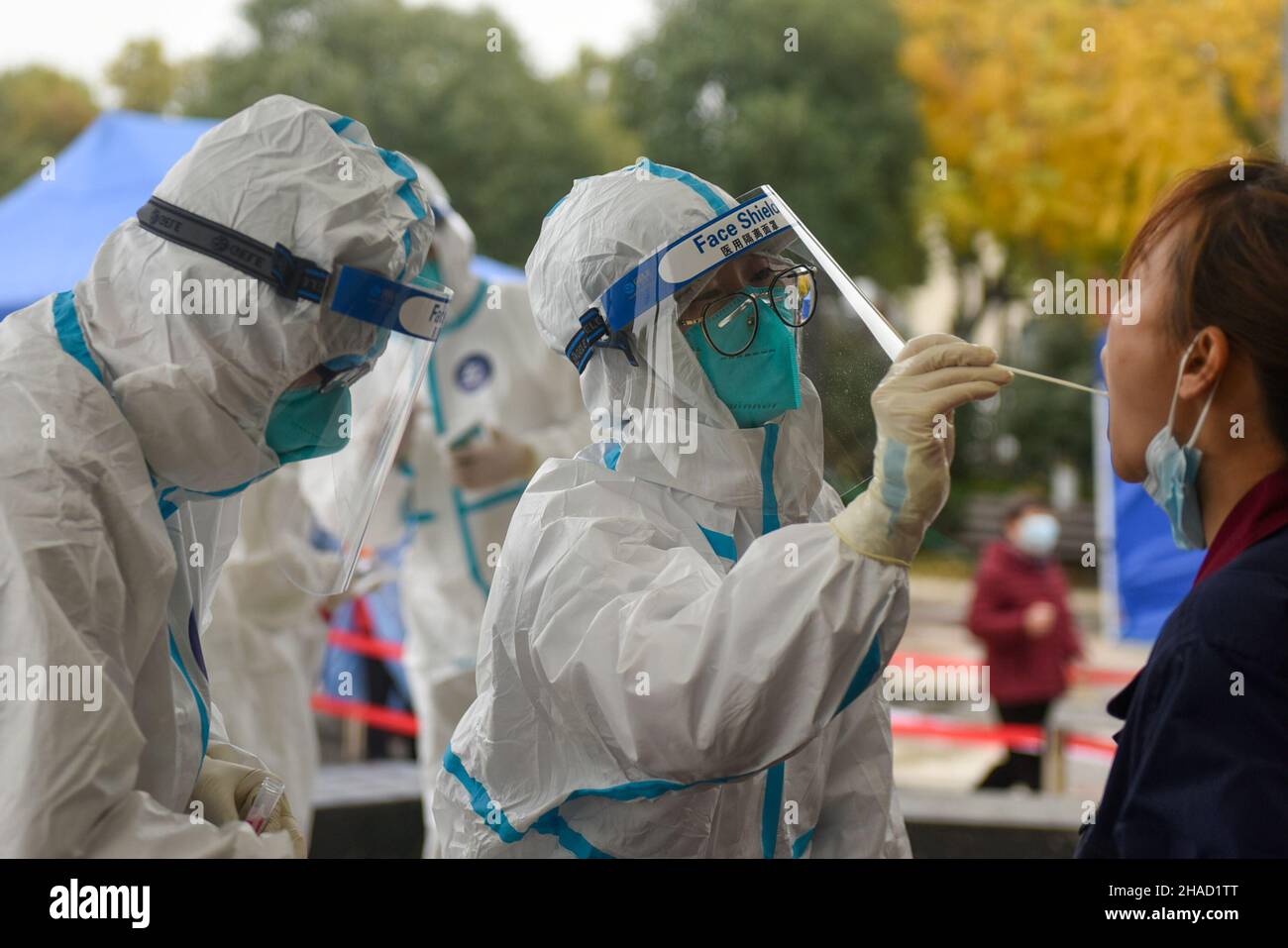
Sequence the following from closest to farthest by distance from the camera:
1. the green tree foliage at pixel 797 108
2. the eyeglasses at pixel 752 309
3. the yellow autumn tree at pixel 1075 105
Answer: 1. the eyeglasses at pixel 752 309
2. the yellow autumn tree at pixel 1075 105
3. the green tree foliage at pixel 797 108

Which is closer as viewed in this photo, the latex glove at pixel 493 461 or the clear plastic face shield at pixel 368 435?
the clear plastic face shield at pixel 368 435

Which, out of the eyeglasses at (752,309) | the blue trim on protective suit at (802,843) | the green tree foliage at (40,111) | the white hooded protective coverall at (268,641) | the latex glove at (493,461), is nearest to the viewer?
the eyeglasses at (752,309)

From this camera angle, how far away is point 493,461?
4.68 meters

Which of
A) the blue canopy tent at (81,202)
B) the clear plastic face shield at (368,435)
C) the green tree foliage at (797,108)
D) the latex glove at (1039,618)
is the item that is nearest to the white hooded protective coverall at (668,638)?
the clear plastic face shield at (368,435)

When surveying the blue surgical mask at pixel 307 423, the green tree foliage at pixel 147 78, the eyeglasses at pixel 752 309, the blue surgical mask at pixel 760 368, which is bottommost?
the blue surgical mask at pixel 307 423

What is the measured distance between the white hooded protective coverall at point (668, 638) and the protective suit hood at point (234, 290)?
347mm

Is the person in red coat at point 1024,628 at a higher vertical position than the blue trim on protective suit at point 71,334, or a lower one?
lower

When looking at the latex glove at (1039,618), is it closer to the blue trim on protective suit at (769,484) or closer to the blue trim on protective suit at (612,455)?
the blue trim on protective suit at (769,484)

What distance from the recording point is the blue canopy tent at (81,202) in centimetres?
645

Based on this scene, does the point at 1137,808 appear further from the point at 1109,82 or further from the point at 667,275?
the point at 1109,82

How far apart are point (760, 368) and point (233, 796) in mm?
1042

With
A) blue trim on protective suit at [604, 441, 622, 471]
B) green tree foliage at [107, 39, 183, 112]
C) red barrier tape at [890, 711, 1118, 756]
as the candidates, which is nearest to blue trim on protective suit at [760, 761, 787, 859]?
blue trim on protective suit at [604, 441, 622, 471]
